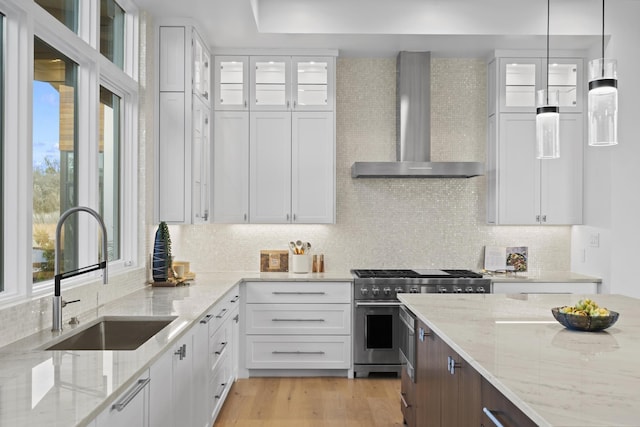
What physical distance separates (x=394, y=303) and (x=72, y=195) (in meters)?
2.72

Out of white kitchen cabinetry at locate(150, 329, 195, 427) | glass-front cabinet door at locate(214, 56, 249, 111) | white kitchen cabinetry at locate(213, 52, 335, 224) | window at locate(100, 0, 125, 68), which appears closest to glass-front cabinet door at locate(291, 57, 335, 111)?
white kitchen cabinetry at locate(213, 52, 335, 224)

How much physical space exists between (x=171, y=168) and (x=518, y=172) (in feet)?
10.1

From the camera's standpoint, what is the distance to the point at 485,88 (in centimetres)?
521

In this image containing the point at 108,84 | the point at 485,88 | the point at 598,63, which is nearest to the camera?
the point at 598,63

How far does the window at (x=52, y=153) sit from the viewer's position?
8.89 feet

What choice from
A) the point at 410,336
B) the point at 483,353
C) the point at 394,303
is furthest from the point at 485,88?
the point at 483,353

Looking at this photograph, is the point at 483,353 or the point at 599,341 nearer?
the point at 483,353

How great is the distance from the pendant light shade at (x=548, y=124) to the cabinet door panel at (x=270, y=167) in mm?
2716

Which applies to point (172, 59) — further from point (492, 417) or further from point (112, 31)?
point (492, 417)

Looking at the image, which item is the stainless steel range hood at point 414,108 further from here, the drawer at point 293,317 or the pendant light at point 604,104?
the pendant light at point 604,104

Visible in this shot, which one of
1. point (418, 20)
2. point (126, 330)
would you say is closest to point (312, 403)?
point (126, 330)

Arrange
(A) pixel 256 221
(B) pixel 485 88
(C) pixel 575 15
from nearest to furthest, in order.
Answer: (C) pixel 575 15 < (A) pixel 256 221 < (B) pixel 485 88

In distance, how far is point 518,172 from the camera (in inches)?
193

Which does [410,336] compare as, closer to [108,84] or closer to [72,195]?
[72,195]
